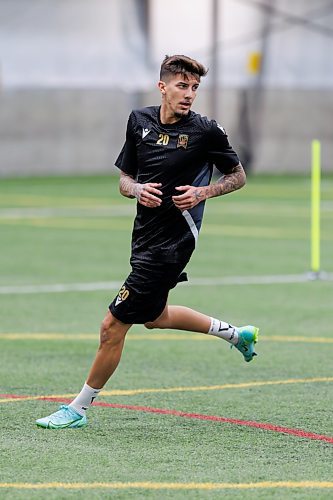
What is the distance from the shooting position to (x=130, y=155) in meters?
8.01

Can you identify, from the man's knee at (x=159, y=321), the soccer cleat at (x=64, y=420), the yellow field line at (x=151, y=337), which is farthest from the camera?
the yellow field line at (x=151, y=337)

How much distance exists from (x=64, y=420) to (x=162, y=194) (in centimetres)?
140

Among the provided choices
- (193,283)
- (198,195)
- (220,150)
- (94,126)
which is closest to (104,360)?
(198,195)

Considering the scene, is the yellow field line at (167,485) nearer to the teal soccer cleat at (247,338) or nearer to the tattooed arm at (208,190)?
the tattooed arm at (208,190)

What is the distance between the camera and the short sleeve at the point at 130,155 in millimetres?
7930

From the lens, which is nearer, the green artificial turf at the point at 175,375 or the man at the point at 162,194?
the green artificial turf at the point at 175,375

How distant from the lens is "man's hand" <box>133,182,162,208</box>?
7.61 m

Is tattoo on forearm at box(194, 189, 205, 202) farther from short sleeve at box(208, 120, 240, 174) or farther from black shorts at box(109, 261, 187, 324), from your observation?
black shorts at box(109, 261, 187, 324)

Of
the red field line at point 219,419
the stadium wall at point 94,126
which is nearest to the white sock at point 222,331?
the red field line at point 219,419

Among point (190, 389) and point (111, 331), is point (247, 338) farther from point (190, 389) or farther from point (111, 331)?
point (111, 331)

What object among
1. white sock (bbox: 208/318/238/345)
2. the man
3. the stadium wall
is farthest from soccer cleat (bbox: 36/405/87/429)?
the stadium wall

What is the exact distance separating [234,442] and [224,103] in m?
32.3

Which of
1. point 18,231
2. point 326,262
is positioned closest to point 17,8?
point 18,231

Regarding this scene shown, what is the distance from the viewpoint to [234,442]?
732 cm
